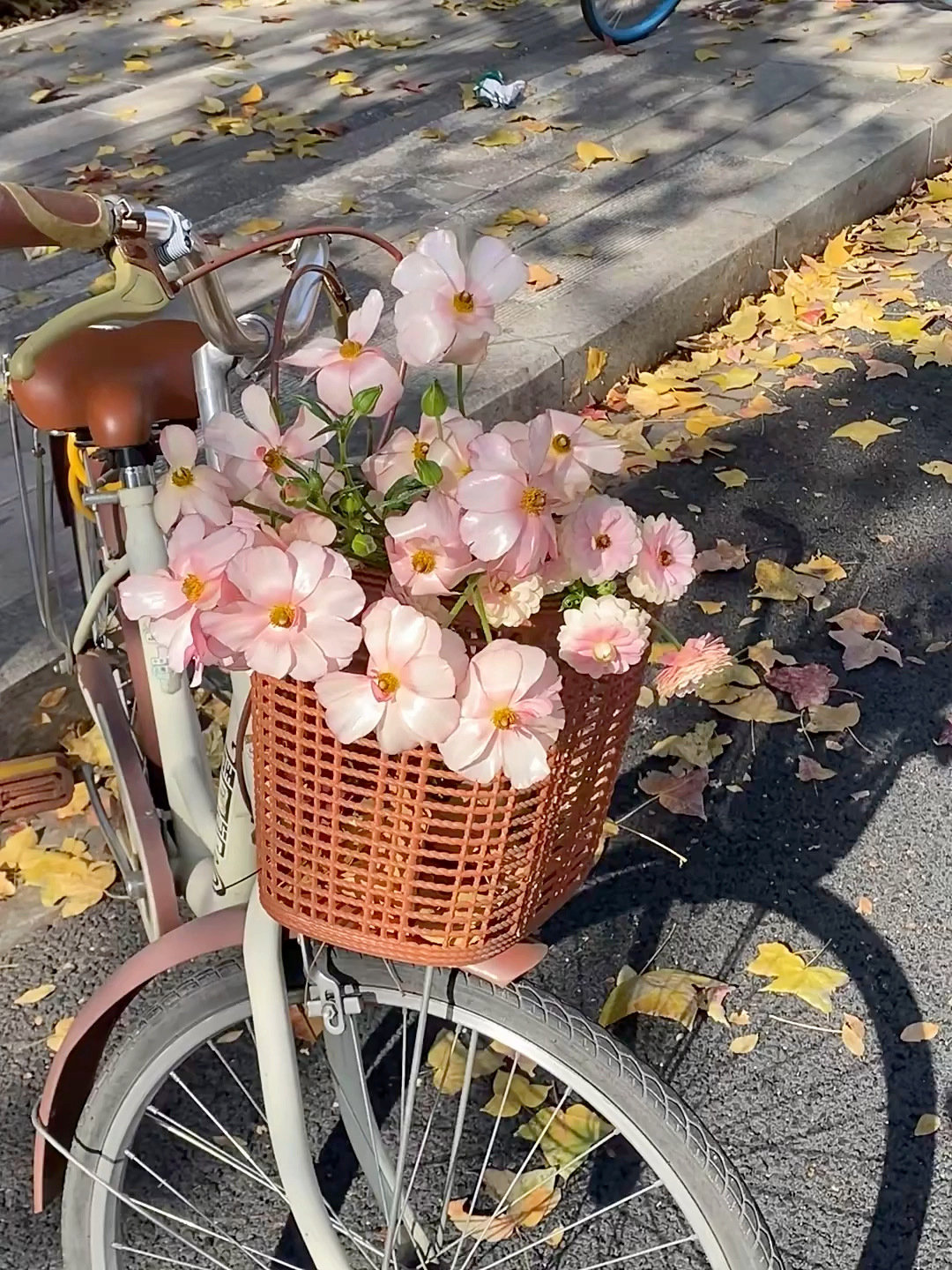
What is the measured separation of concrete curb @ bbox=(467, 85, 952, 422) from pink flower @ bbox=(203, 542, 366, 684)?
2.43m

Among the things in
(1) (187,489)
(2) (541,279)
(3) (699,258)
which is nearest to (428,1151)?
(1) (187,489)

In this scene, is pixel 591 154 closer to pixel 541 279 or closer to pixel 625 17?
pixel 541 279

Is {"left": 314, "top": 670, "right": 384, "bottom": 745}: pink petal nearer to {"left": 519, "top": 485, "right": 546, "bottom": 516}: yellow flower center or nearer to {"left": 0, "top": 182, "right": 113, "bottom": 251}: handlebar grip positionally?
{"left": 519, "top": 485, "right": 546, "bottom": 516}: yellow flower center

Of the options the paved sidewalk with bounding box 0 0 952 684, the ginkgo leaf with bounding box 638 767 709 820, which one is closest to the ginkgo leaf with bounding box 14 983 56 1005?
the paved sidewalk with bounding box 0 0 952 684

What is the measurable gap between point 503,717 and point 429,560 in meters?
0.13

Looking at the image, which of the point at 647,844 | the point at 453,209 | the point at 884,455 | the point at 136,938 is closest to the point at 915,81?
the point at 453,209

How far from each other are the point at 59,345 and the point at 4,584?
1299mm

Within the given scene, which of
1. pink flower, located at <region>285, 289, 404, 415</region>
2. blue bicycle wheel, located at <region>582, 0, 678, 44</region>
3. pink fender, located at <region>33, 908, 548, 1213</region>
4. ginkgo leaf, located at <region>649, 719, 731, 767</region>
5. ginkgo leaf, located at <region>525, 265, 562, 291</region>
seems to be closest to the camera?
pink flower, located at <region>285, 289, 404, 415</region>

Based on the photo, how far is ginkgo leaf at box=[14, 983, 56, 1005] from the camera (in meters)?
2.28

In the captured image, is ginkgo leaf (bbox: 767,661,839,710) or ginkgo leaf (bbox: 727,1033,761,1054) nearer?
ginkgo leaf (bbox: 727,1033,761,1054)

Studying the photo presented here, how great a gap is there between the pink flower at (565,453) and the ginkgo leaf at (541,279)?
3.09 metres

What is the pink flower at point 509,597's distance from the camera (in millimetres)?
1066

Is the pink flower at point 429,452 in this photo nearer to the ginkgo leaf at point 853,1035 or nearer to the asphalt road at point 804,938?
the asphalt road at point 804,938

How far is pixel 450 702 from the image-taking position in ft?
3.40
